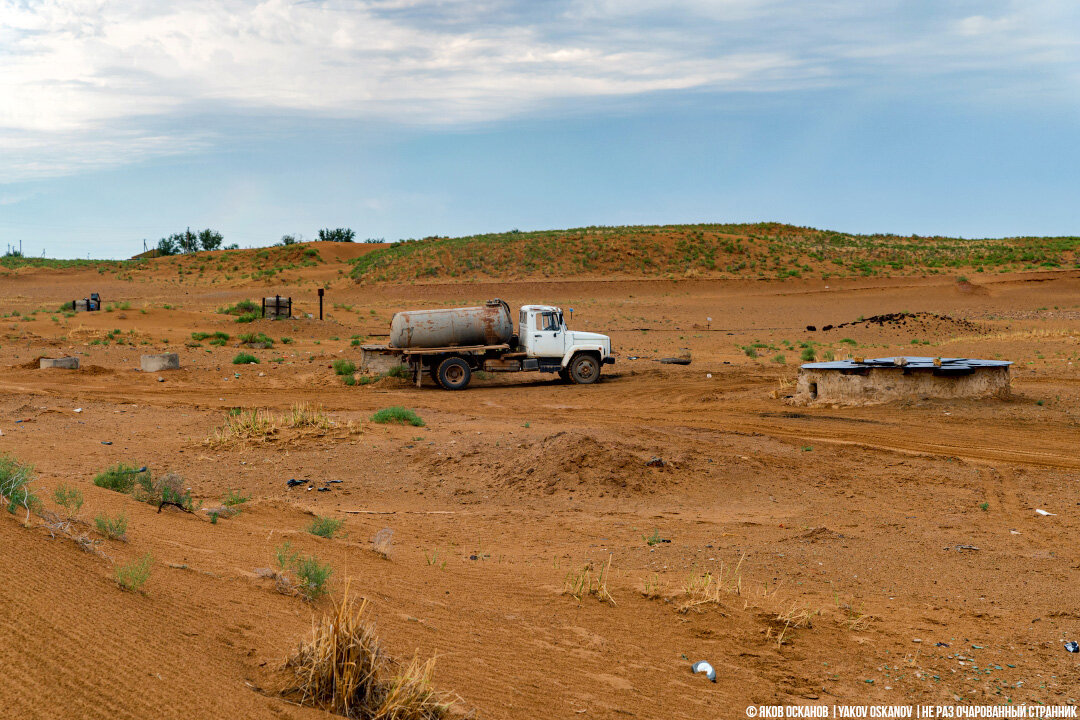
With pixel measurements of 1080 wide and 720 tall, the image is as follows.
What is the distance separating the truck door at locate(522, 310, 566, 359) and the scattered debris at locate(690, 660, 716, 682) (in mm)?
17741

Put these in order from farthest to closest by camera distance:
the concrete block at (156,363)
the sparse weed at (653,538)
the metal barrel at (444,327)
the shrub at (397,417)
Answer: the concrete block at (156,363), the metal barrel at (444,327), the shrub at (397,417), the sparse weed at (653,538)

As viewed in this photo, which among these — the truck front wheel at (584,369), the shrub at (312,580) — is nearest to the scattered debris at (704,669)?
the shrub at (312,580)

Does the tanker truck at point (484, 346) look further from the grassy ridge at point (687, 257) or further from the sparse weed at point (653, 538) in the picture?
the grassy ridge at point (687, 257)

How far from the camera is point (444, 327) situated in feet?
74.9

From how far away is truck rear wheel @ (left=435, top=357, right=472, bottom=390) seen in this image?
76.0 feet

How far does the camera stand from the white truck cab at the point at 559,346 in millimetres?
23750

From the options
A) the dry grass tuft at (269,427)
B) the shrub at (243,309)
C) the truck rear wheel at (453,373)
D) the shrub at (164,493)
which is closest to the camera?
the shrub at (164,493)

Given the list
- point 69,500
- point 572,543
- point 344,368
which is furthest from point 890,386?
point 69,500

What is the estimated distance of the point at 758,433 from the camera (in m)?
16.0

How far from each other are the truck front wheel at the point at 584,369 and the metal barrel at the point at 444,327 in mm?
2436

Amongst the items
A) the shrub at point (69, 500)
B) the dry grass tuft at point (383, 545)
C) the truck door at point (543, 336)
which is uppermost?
the truck door at point (543, 336)

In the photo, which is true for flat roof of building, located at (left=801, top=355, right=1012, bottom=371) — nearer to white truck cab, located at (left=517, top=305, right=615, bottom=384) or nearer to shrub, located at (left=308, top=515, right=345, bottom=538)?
white truck cab, located at (left=517, top=305, right=615, bottom=384)

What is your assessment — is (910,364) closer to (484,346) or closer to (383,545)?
(484,346)

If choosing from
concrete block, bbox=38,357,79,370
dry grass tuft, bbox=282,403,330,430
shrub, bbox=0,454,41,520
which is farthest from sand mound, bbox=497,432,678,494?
concrete block, bbox=38,357,79,370
